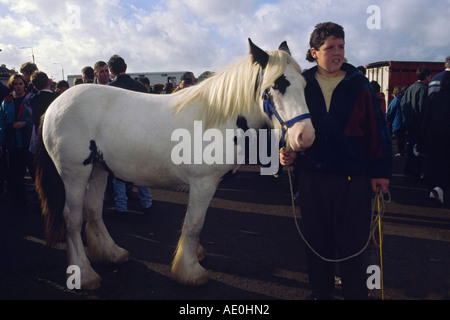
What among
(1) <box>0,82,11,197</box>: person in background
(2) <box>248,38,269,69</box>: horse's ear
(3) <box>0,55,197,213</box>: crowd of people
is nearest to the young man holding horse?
(2) <box>248,38,269,69</box>: horse's ear

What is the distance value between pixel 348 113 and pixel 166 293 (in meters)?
2.11

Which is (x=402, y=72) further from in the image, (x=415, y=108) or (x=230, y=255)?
(x=230, y=255)

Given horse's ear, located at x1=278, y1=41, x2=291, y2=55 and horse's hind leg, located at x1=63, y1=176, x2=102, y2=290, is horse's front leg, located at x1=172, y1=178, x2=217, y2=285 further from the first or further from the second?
horse's ear, located at x1=278, y1=41, x2=291, y2=55

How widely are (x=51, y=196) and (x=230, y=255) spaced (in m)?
1.93

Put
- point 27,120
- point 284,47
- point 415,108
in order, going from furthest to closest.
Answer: point 415,108, point 27,120, point 284,47

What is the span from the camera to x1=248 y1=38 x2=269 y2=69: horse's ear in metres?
2.55

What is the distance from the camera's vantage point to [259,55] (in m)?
2.57

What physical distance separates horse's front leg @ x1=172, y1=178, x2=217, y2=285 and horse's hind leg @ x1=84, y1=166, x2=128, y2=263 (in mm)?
811

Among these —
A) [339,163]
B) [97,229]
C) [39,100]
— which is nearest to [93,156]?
[97,229]

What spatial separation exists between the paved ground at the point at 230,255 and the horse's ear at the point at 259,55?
3.96 feet

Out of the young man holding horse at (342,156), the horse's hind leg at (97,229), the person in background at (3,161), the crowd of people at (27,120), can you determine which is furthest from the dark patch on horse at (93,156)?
the person in background at (3,161)

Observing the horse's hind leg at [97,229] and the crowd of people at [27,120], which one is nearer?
the horse's hind leg at [97,229]

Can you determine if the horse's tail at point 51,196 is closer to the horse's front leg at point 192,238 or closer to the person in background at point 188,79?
the horse's front leg at point 192,238

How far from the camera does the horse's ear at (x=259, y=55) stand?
2.55m
